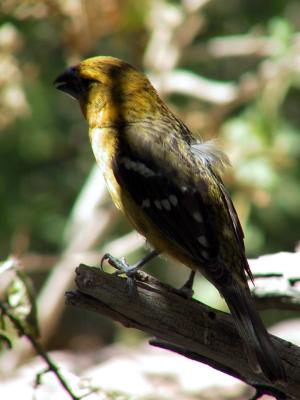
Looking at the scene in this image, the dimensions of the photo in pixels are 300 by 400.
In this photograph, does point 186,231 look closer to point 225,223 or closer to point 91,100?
point 225,223

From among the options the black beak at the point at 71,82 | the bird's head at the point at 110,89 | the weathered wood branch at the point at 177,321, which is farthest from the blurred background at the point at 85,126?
the weathered wood branch at the point at 177,321

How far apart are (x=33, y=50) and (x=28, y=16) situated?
98cm

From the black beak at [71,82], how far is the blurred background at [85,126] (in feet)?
3.73

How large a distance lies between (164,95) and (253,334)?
3.13 m

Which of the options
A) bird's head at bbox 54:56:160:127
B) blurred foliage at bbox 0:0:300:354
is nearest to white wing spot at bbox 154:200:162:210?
bird's head at bbox 54:56:160:127

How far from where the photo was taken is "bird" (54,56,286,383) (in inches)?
129

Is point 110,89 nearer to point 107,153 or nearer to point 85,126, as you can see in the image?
point 107,153

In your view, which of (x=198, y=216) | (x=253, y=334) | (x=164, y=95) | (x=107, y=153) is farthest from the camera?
(x=164, y=95)

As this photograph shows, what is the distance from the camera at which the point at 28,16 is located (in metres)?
5.23

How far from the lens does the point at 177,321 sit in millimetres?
2988

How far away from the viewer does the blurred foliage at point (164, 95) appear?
17.1 ft

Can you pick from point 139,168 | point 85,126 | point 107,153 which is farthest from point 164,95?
point 139,168

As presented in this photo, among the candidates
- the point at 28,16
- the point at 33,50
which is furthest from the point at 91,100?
the point at 33,50

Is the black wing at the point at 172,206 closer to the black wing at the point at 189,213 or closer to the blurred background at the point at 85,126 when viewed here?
the black wing at the point at 189,213
